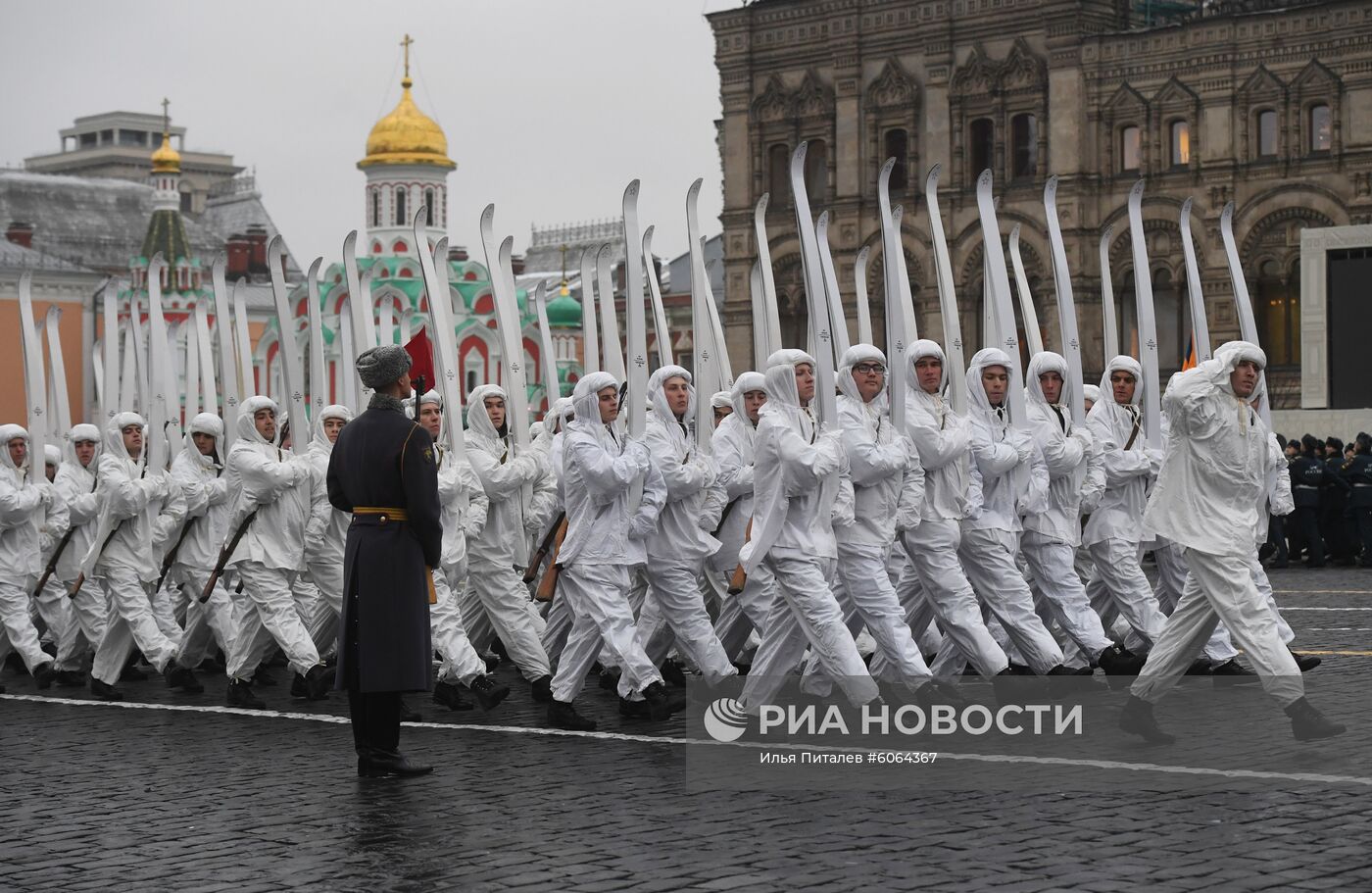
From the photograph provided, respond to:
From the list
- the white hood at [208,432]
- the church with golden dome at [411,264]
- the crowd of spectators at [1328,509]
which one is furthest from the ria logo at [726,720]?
the church with golden dome at [411,264]

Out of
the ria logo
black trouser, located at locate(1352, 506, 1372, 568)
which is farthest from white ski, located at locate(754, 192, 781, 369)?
black trouser, located at locate(1352, 506, 1372, 568)

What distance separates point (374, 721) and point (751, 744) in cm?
173

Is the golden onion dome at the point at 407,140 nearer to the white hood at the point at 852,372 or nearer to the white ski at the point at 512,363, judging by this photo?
the white ski at the point at 512,363

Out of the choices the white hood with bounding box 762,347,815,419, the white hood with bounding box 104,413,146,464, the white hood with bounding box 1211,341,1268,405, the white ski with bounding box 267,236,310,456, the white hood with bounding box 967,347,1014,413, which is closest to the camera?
the white hood with bounding box 1211,341,1268,405

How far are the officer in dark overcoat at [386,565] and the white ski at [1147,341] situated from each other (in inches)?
210

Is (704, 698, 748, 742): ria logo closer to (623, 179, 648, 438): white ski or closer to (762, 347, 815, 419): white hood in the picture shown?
(762, 347, 815, 419): white hood

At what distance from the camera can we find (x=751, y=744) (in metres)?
10.1

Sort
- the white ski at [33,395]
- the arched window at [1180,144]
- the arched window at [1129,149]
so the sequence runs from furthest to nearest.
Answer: the arched window at [1129,149] → the arched window at [1180,144] → the white ski at [33,395]

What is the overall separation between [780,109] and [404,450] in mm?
43752

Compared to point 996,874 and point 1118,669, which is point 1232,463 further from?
point 996,874

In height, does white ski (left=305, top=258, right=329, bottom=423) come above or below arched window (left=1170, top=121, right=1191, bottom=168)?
below

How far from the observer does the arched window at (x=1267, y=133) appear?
45594mm

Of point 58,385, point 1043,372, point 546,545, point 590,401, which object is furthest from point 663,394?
point 58,385

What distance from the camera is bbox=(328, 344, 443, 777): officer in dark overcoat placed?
9.42 meters
